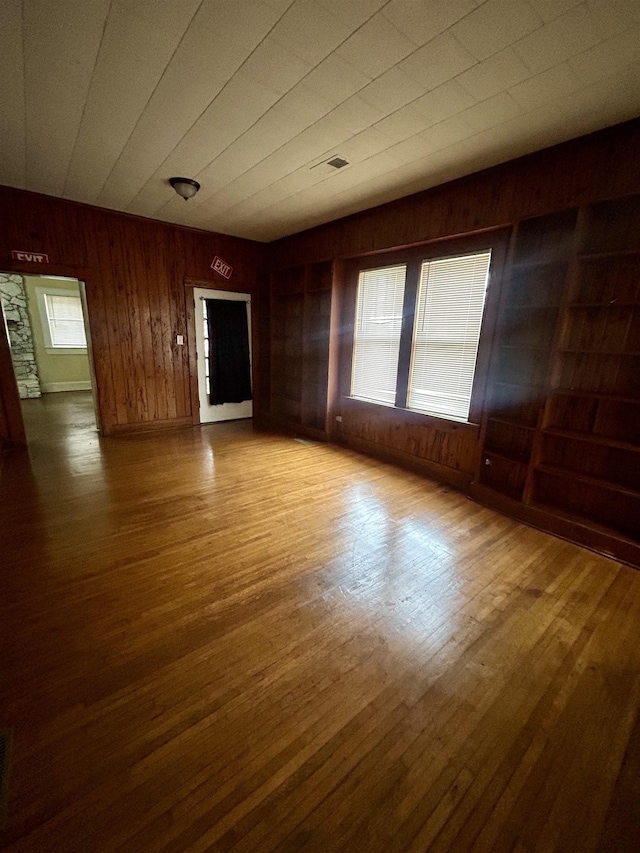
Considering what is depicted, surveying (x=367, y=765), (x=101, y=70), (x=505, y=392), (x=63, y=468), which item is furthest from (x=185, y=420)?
(x=367, y=765)

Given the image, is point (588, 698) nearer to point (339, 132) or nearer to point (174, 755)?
point (174, 755)

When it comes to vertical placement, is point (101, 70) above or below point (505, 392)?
above

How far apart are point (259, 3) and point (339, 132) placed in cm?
107

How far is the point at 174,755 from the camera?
118 centimetres

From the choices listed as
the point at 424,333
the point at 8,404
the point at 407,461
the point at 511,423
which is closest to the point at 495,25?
the point at 424,333

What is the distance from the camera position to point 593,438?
2.46m

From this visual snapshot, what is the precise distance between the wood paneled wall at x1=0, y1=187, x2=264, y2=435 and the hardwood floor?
2.31 meters

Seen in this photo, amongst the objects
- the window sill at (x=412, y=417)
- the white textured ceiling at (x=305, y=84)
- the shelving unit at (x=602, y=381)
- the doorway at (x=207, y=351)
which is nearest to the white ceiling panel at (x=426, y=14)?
the white textured ceiling at (x=305, y=84)

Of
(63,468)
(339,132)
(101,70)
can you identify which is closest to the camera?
(101,70)

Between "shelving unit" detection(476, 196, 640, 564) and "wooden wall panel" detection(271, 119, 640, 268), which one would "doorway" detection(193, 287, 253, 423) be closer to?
"wooden wall panel" detection(271, 119, 640, 268)

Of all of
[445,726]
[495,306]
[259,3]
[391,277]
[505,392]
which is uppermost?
[259,3]

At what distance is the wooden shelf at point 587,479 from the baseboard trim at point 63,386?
873cm

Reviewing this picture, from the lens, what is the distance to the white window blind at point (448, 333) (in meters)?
3.16

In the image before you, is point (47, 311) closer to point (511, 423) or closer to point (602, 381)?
point (511, 423)
